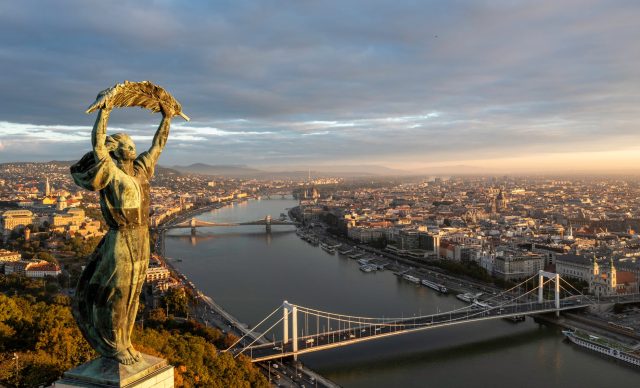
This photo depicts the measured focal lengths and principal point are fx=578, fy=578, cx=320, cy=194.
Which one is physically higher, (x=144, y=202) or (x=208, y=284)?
(x=144, y=202)

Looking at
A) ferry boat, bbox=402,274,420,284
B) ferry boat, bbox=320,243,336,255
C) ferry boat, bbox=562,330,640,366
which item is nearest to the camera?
ferry boat, bbox=562,330,640,366

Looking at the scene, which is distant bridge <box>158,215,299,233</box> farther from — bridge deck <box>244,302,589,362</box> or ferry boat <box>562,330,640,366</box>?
Result: ferry boat <box>562,330,640,366</box>

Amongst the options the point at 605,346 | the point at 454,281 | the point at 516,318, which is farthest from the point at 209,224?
the point at 605,346

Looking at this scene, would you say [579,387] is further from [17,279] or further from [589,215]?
[589,215]

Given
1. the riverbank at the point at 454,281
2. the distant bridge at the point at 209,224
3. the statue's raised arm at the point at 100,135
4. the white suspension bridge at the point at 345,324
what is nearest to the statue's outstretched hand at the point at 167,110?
the statue's raised arm at the point at 100,135

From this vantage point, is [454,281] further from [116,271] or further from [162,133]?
[116,271]

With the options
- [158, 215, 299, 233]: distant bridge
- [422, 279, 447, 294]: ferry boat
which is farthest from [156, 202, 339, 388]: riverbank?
[158, 215, 299, 233]: distant bridge

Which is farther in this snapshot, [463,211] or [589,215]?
[463,211]

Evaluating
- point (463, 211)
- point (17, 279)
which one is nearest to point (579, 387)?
point (17, 279)
